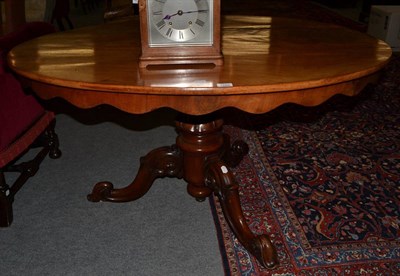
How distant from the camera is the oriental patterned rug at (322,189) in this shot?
1652 mm

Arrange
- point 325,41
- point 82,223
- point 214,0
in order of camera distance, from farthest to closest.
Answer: point 82,223 → point 325,41 → point 214,0

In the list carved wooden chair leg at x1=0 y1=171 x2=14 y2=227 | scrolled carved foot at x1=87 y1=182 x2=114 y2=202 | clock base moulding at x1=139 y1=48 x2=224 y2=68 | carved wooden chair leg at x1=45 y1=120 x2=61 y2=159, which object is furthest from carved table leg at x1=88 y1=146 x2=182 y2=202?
clock base moulding at x1=139 y1=48 x2=224 y2=68

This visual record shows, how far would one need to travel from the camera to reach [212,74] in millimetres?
1151

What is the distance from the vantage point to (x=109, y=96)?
1102 mm

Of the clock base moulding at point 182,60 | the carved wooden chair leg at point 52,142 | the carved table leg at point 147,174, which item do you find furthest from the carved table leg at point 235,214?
the carved wooden chair leg at point 52,142

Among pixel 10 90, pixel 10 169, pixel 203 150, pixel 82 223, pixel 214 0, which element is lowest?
pixel 82 223

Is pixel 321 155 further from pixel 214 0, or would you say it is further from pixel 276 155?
pixel 214 0

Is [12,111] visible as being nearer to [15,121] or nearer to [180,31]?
[15,121]

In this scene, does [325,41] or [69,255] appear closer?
[325,41]

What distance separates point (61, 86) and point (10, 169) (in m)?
1.08

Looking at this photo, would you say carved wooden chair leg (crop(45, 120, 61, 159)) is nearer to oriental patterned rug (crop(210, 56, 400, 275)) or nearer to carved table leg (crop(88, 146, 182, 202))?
carved table leg (crop(88, 146, 182, 202))

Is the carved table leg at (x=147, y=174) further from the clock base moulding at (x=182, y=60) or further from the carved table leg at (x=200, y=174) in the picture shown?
the clock base moulding at (x=182, y=60)

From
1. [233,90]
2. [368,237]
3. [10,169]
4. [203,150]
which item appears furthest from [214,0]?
[10,169]

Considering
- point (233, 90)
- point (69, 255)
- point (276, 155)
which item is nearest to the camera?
point (233, 90)
